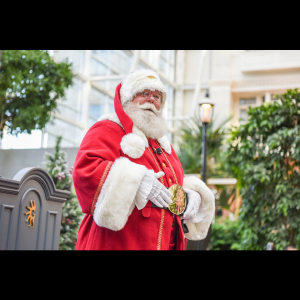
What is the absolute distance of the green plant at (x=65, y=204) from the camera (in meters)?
3.95

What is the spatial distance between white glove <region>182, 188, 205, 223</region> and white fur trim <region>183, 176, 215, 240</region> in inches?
1.4

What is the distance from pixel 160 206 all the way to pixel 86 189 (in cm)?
37

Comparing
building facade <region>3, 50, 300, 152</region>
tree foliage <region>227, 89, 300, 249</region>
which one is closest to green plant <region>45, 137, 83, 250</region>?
tree foliage <region>227, 89, 300, 249</region>

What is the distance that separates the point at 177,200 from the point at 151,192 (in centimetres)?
23

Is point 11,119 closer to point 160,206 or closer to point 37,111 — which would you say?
point 37,111

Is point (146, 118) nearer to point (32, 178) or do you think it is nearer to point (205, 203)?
point (205, 203)

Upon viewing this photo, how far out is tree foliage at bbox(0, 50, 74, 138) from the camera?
4945 millimetres

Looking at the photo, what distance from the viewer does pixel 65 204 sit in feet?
13.3

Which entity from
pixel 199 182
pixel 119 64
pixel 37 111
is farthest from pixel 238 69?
pixel 199 182

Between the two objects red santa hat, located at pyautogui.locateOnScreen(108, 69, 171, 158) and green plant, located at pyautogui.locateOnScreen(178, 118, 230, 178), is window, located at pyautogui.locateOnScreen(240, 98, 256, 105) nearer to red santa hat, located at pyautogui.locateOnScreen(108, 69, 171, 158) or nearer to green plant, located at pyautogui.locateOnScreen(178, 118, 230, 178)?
green plant, located at pyautogui.locateOnScreen(178, 118, 230, 178)

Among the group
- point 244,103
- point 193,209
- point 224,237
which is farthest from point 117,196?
point 244,103

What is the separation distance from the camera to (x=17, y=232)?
269 centimetres

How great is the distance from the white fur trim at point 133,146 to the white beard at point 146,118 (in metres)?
0.14

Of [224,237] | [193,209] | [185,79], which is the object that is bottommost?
[224,237]
